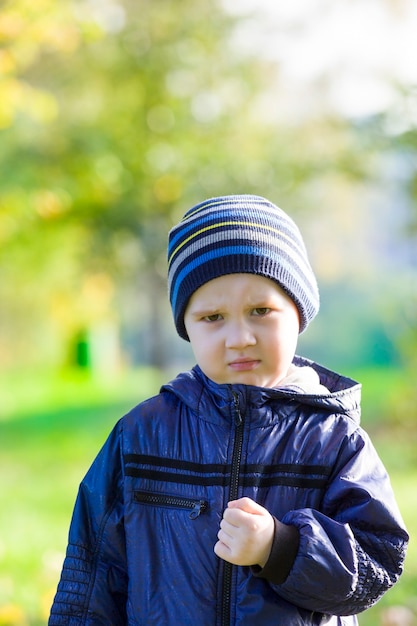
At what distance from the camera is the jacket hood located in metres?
2.11

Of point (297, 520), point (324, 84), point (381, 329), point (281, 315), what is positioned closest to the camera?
point (297, 520)

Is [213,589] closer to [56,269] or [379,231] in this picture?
[56,269]

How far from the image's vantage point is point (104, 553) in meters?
2.21

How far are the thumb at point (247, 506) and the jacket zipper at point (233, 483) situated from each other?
129 mm

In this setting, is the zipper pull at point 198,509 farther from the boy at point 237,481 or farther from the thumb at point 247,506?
the thumb at point 247,506

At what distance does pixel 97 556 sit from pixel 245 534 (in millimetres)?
483

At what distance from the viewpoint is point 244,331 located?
211 cm

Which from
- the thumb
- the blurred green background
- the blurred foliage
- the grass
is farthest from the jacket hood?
the blurred foliage

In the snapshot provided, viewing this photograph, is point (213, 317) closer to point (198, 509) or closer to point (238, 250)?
point (238, 250)

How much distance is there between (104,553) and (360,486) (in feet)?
2.11

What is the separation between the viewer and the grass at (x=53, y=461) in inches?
190

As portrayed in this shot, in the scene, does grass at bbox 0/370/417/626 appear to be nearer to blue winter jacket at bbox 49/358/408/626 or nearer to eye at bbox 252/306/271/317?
blue winter jacket at bbox 49/358/408/626

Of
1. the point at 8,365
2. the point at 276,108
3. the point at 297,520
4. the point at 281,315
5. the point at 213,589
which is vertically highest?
the point at 276,108

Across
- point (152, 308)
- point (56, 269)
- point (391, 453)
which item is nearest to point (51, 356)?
point (56, 269)
